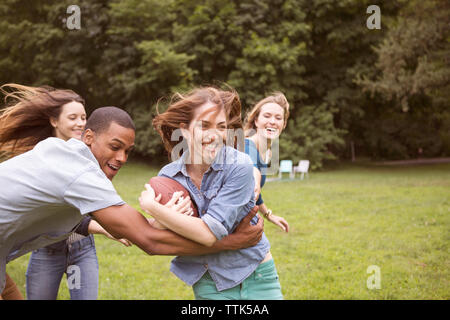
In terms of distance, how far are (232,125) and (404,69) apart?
73.7ft

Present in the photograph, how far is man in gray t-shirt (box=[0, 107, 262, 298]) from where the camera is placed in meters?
2.11

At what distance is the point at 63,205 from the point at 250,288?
1304mm

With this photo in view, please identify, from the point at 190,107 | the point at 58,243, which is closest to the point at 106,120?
the point at 190,107

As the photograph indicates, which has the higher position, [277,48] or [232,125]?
[277,48]

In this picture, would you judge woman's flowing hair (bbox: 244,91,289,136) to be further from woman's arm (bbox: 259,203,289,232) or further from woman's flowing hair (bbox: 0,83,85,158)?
woman's flowing hair (bbox: 0,83,85,158)

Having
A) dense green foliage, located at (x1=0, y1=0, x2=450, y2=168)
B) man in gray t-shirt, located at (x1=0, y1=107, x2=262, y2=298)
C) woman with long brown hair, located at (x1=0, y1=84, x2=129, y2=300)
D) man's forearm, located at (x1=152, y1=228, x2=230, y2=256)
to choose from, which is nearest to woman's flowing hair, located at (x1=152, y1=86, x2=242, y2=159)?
man in gray t-shirt, located at (x1=0, y1=107, x2=262, y2=298)

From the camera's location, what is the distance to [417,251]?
287 inches

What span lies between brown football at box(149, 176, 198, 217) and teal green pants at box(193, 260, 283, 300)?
49 cm

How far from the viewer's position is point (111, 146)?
2805 millimetres

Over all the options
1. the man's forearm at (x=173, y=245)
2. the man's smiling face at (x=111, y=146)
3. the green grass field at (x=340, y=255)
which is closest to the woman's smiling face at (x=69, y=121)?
the man's smiling face at (x=111, y=146)

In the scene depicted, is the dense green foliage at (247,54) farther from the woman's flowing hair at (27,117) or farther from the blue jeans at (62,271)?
the blue jeans at (62,271)

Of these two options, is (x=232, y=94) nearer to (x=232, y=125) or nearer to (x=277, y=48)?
(x=232, y=125)

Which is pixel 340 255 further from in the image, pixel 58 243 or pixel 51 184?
pixel 51 184
